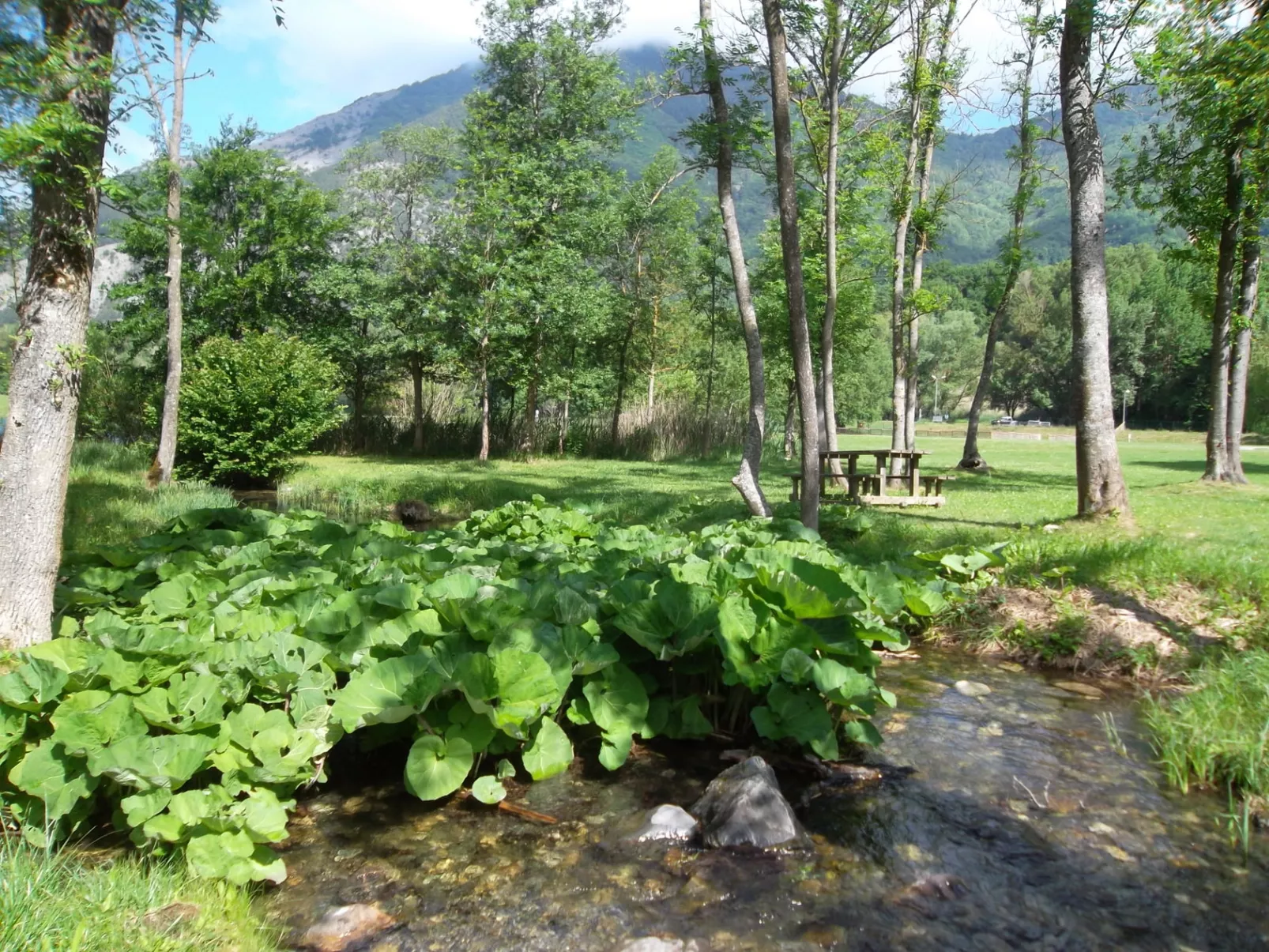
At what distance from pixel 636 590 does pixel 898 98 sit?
52.8 feet

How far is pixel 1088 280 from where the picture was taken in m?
9.02

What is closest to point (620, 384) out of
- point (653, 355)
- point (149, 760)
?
point (653, 355)

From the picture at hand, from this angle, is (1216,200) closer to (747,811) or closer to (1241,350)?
(1241,350)

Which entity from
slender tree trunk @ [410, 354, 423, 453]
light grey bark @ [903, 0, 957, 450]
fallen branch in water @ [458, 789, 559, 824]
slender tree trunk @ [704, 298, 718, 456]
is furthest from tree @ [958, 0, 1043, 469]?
slender tree trunk @ [410, 354, 423, 453]

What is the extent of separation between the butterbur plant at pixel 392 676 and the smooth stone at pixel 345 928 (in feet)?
0.97

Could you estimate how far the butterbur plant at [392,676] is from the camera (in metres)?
3.19

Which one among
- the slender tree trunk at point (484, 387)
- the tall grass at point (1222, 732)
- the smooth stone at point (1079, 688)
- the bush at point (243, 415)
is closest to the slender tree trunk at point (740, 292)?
the smooth stone at point (1079, 688)

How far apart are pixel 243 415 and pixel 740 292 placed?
13.0m

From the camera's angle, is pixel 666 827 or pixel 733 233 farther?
pixel 733 233

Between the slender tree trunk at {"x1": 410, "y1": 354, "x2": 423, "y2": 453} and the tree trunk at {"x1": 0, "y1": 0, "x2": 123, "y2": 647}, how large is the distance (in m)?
25.0

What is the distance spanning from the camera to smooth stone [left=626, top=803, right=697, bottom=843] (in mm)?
3725

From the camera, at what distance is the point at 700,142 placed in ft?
35.6

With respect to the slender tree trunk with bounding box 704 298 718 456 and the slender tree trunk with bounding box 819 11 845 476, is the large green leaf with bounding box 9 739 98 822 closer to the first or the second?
the slender tree trunk with bounding box 819 11 845 476

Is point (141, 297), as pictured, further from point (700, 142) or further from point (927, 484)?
point (927, 484)
